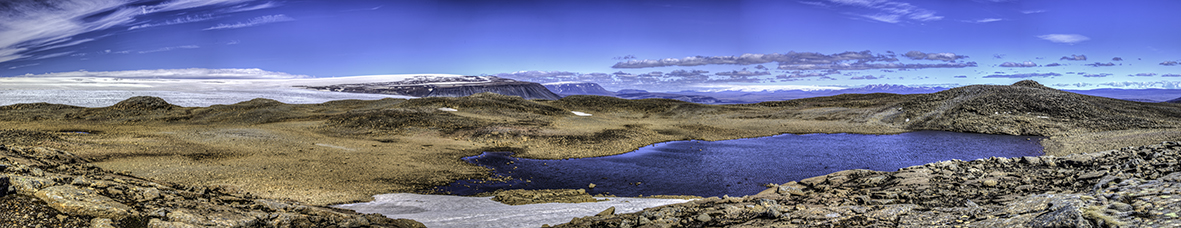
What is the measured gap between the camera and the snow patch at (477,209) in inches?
401

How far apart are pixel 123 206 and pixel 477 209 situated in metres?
6.26

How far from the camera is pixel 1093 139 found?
27500 millimetres

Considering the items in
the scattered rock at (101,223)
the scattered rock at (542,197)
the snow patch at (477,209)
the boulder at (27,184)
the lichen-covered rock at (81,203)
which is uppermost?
the boulder at (27,184)

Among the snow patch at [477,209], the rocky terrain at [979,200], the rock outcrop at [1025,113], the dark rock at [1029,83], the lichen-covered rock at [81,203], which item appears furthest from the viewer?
the dark rock at [1029,83]

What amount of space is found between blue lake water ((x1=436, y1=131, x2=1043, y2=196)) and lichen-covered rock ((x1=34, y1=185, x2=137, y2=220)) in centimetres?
912

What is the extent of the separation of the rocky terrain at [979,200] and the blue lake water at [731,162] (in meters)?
4.71

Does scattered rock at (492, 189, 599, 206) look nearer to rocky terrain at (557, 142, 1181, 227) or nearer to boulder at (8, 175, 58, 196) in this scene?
rocky terrain at (557, 142, 1181, 227)

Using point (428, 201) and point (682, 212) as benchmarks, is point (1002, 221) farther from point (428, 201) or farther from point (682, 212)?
point (428, 201)

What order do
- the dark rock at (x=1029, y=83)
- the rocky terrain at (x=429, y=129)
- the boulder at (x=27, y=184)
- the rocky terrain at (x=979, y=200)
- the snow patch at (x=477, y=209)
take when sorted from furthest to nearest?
the dark rock at (x=1029, y=83) < the rocky terrain at (x=429, y=129) < the snow patch at (x=477, y=209) < the boulder at (x=27, y=184) < the rocky terrain at (x=979, y=200)

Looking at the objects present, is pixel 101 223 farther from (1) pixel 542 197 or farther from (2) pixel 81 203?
(1) pixel 542 197

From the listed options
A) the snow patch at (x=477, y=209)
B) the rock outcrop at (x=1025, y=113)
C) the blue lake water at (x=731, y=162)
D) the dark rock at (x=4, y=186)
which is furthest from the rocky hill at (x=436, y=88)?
the dark rock at (x=4, y=186)

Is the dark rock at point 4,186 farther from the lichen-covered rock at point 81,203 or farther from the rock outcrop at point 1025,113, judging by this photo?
the rock outcrop at point 1025,113

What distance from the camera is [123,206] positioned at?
700cm

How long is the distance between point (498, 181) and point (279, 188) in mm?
6503
